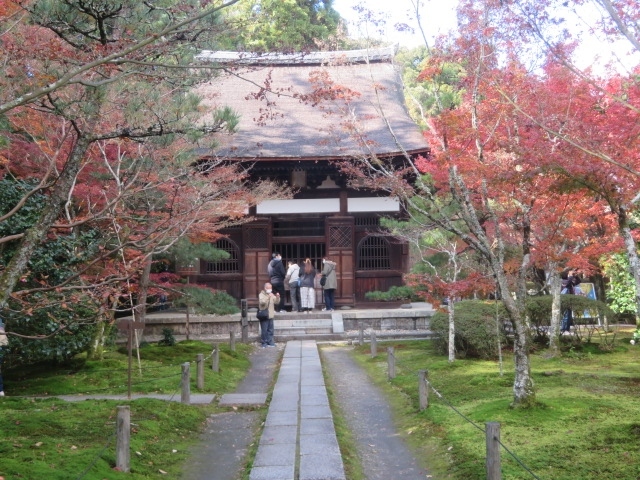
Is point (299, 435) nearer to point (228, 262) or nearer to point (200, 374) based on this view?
point (200, 374)

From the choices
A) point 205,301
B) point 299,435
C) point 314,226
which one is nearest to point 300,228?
point 314,226

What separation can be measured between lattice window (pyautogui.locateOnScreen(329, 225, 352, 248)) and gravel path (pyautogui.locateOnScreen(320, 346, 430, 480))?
21.8ft

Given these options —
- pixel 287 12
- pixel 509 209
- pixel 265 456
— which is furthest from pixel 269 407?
pixel 287 12

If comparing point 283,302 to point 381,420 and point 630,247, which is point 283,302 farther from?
point 630,247

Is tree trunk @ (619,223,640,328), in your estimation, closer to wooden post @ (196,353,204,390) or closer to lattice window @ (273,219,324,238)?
wooden post @ (196,353,204,390)

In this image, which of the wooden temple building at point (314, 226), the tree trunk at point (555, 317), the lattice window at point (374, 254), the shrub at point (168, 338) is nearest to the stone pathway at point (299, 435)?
the shrub at point (168, 338)

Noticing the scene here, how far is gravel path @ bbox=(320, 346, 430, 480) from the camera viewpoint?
698 cm

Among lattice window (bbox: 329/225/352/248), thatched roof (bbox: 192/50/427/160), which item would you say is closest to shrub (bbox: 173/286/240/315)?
thatched roof (bbox: 192/50/427/160)

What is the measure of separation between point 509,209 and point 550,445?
15.2ft

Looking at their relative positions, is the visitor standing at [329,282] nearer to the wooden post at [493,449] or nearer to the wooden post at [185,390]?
the wooden post at [185,390]

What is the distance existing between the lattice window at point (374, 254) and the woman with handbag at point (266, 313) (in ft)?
17.8

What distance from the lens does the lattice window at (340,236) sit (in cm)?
2030

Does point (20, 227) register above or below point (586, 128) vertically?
below

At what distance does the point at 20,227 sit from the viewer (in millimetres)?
9789
